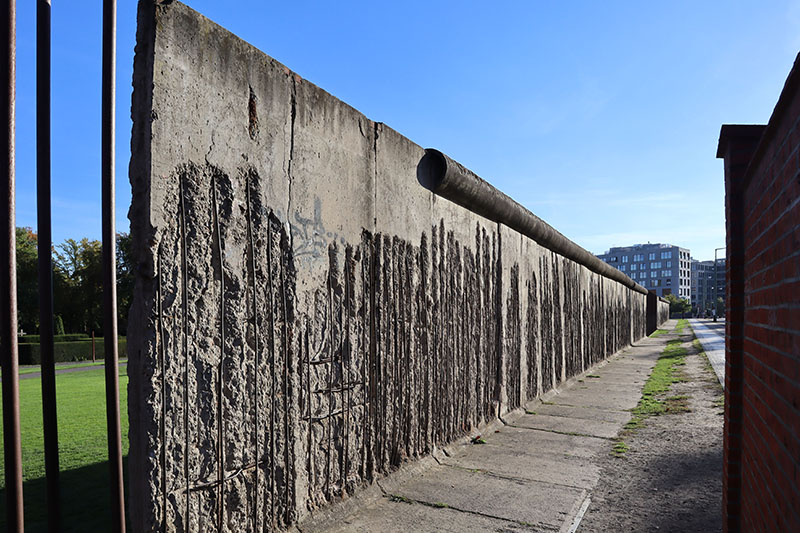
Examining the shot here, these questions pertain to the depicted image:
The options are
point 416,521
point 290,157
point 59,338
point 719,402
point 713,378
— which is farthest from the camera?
point 59,338

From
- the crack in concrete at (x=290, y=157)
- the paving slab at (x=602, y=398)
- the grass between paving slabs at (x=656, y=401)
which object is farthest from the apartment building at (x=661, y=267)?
the crack in concrete at (x=290, y=157)

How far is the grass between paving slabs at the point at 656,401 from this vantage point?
244 inches

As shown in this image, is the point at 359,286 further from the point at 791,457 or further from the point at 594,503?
the point at 791,457

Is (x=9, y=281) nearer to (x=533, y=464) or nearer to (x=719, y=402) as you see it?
(x=533, y=464)

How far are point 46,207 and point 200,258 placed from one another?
62 cm

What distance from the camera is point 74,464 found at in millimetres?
5016

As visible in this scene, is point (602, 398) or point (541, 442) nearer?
point (541, 442)

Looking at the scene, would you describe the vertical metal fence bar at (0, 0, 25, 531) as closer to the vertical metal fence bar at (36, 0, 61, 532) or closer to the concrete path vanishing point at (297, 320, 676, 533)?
the vertical metal fence bar at (36, 0, 61, 532)

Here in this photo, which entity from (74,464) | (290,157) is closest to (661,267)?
(74,464)

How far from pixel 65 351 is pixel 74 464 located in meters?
21.0

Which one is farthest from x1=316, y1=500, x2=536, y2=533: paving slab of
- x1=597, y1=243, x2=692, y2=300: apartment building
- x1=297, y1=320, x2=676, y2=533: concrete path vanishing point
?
x1=597, y1=243, x2=692, y2=300: apartment building

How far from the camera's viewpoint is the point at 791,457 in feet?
5.69

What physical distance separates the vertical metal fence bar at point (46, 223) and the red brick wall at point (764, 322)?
8.23ft

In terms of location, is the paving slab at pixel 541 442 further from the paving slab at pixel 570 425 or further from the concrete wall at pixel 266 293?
the concrete wall at pixel 266 293
